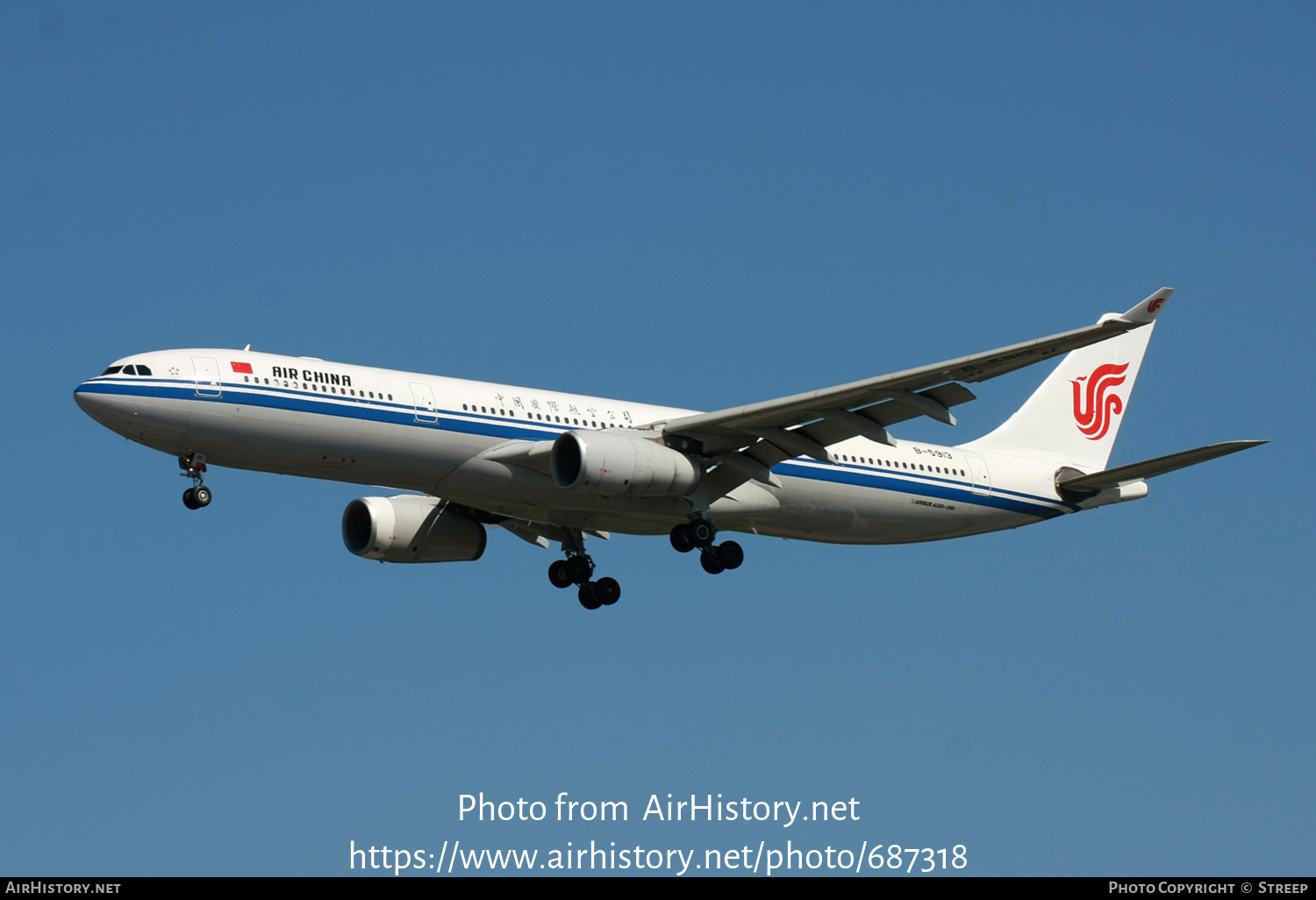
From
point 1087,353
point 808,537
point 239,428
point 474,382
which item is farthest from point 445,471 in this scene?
point 1087,353

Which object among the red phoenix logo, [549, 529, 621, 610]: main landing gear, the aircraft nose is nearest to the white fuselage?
the aircraft nose

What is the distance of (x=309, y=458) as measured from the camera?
3328cm

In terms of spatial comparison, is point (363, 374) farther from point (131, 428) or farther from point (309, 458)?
point (131, 428)

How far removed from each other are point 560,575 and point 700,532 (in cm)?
555

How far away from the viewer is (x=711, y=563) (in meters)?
37.2

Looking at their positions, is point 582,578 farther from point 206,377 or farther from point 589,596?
point 206,377

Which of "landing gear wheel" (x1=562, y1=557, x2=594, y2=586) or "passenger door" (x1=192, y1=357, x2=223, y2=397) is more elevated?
"landing gear wheel" (x1=562, y1=557, x2=594, y2=586)

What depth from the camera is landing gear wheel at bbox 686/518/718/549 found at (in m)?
36.8

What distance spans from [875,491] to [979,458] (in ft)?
14.4

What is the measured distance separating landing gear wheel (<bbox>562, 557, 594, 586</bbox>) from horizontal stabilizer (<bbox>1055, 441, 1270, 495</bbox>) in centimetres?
1285

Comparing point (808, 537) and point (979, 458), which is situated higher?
point (979, 458)

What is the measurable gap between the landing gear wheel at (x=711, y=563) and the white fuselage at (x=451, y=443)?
1.04m

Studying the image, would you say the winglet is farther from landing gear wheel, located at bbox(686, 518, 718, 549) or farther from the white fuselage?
landing gear wheel, located at bbox(686, 518, 718, 549)

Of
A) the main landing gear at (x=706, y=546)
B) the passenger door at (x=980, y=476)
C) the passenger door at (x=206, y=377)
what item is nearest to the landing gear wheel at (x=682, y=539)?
the main landing gear at (x=706, y=546)
